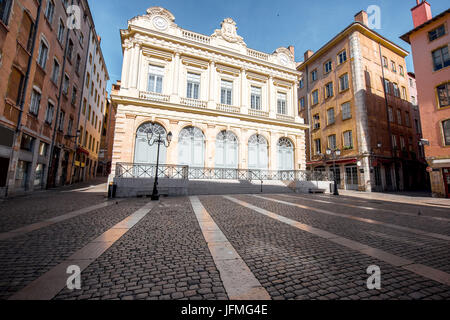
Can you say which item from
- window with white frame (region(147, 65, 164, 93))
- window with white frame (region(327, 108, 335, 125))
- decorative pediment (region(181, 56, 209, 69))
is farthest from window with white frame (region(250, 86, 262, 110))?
window with white frame (region(327, 108, 335, 125))

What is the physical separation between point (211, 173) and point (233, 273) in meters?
13.5

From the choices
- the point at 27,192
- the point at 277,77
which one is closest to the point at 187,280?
the point at 27,192

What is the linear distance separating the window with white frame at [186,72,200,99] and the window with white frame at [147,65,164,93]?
2.26 meters

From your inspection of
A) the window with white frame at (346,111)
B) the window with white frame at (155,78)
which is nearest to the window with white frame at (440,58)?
the window with white frame at (346,111)

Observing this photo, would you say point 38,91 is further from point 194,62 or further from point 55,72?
point 194,62

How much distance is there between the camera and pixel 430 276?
2.16m

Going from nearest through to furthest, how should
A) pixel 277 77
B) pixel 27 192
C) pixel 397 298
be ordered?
pixel 397 298 < pixel 27 192 < pixel 277 77

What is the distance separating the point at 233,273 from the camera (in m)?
2.17

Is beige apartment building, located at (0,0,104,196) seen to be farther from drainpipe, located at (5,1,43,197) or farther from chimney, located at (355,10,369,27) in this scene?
chimney, located at (355,10,369,27)

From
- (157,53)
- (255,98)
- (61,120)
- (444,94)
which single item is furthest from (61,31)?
(444,94)

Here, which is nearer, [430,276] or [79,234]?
[430,276]

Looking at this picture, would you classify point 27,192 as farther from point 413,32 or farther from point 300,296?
point 413,32

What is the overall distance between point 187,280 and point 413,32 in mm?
24398
